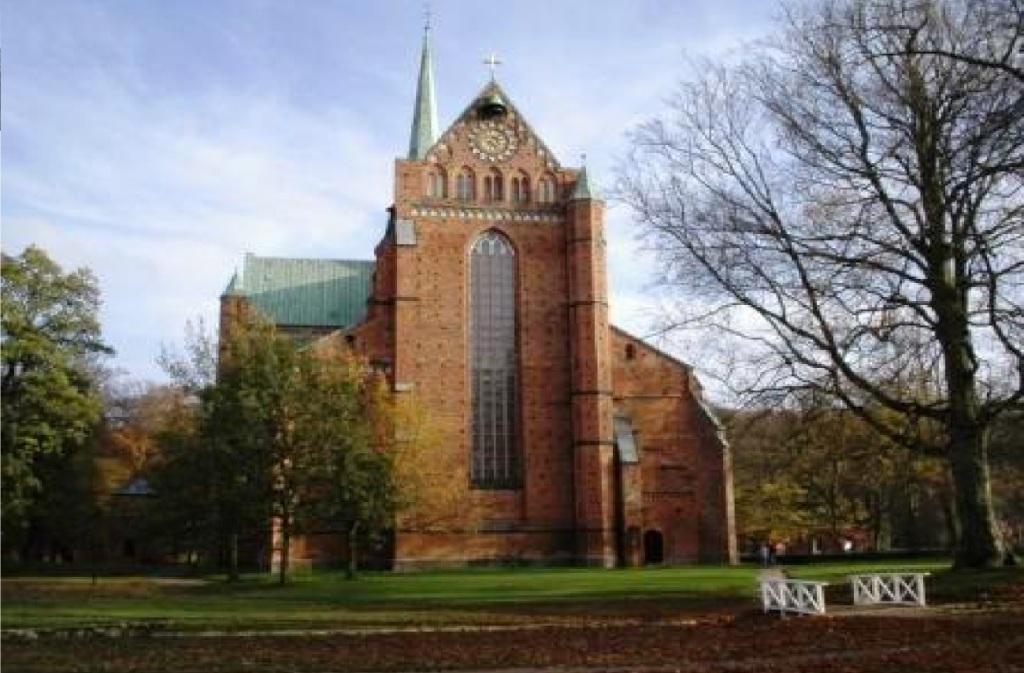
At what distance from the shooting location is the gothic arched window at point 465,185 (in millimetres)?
49438

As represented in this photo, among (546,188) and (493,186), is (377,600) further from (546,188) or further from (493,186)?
(546,188)

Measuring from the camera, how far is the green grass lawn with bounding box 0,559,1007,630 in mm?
19938

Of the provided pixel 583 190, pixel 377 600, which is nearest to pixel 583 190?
pixel 583 190

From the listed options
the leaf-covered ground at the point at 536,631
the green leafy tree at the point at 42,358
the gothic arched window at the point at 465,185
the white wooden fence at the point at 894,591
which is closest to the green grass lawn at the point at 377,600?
the leaf-covered ground at the point at 536,631

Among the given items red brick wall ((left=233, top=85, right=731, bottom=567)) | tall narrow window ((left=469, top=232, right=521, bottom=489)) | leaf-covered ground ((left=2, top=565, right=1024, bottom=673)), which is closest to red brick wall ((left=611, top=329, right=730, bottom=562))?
red brick wall ((left=233, top=85, right=731, bottom=567))

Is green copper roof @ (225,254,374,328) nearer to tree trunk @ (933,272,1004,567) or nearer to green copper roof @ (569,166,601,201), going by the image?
green copper roof @ (569,166,601,201)

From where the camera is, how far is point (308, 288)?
201 feet

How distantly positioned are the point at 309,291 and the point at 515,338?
1710 cm

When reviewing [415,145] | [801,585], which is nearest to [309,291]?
[415,145]

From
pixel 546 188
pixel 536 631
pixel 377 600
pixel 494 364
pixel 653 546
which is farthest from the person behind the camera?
pixel 546 188

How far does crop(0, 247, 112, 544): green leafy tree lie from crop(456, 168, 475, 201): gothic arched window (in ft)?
53.7

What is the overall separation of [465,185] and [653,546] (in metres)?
18.4

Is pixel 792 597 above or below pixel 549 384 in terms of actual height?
below

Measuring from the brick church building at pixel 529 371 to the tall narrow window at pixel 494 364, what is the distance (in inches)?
2.5
